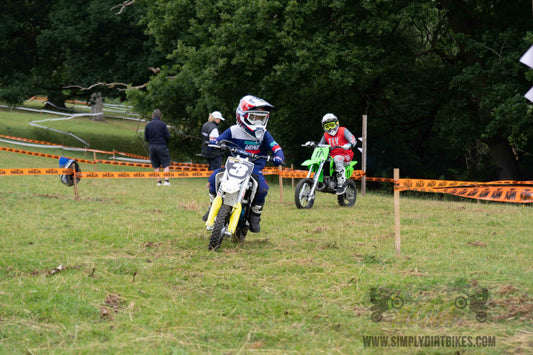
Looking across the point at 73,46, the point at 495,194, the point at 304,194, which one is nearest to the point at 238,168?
the point at 495,194

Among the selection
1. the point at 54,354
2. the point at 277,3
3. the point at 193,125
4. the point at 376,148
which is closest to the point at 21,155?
the point at 193,125

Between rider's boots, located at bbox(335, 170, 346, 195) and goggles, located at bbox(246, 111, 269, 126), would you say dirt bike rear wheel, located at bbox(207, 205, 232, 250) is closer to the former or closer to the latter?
goggles, located at bbox(246, 111, 269, 126)

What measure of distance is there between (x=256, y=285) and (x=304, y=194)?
291 inches

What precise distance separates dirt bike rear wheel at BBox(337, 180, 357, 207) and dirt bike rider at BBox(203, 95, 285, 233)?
547cm

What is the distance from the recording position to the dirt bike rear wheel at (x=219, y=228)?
7.87 meters

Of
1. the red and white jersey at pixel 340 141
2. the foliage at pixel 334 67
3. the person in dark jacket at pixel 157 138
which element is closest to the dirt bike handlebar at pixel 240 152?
the red and white jersey at pixel 340 141

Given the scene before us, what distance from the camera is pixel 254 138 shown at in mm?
8812

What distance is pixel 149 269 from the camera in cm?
669

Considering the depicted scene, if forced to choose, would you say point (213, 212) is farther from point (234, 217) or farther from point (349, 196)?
point (349, 196)

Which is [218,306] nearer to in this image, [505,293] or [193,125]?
[505,293]

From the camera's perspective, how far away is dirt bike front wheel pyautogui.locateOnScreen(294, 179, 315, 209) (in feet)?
43.3

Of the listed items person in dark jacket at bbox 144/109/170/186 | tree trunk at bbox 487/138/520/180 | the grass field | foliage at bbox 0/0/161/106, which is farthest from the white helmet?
foliage at bbox 0/0/161/106

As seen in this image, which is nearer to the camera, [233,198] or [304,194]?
[233,198]

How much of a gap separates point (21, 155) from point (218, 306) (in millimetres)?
24039
